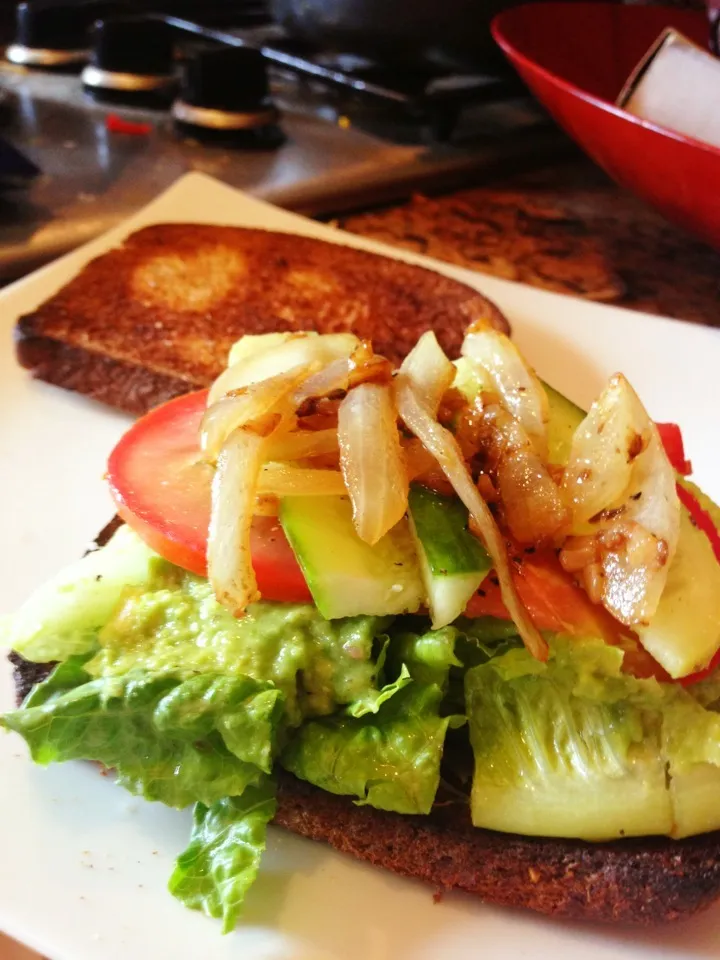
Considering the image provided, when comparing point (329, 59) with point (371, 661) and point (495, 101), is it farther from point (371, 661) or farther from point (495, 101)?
point (371, 661)

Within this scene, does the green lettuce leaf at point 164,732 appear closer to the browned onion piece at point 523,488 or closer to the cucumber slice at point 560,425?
the browned onion piece at point 523,488

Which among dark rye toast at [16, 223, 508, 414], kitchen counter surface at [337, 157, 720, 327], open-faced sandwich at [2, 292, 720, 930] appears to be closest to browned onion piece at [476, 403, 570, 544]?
open-faced sandwich at [2, 292, 720, 930]

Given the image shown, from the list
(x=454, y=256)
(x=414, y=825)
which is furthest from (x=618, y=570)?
(x=454, y=256)

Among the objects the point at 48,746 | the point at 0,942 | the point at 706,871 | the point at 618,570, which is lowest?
the point at 0,942

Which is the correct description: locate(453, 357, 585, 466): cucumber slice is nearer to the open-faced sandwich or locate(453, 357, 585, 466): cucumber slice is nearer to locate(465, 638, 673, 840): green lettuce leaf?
the open-faced sandwich

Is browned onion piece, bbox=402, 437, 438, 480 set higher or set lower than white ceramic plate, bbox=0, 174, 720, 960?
higher

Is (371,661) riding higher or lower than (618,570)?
lower
